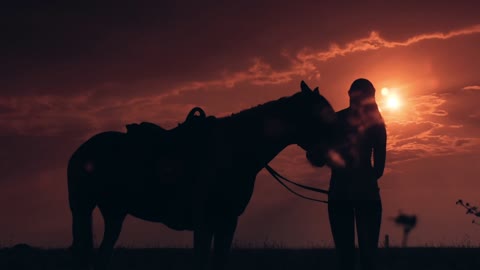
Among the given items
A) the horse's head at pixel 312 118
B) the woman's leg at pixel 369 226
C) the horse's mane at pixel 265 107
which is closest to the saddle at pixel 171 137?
the horse's mane at pixel 265 107

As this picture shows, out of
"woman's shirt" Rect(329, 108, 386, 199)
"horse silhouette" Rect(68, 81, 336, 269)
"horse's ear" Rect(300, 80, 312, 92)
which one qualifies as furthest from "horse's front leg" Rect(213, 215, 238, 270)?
"horse's ear" Rect(300, 80, 312, 92)

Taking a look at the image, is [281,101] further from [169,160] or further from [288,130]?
[169,160]

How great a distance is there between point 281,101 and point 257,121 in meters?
0.49

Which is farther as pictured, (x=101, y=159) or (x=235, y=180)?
(x=101, y=159)

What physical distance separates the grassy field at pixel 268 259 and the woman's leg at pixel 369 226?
5077 millimetres

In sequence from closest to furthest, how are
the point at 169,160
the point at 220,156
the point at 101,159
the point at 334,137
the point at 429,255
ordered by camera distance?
1. the point at 334,137
2. the point at 220,156
3. the point at 169,160
4. the point at 101,159
5. the point at 429,255

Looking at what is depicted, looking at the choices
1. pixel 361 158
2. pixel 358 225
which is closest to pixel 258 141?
pixel 361 158

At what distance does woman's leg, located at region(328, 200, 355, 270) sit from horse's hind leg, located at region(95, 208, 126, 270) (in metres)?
4.44

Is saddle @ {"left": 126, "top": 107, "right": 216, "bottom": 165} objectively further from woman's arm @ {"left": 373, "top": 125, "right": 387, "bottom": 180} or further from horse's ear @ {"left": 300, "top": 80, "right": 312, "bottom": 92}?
woman's arm @ {"left": 373, "top": 125, "right": 387, "bottom": 180}

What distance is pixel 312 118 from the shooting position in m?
9.27

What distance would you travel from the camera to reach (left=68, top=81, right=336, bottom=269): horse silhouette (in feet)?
30.8

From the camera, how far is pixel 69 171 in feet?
40.7

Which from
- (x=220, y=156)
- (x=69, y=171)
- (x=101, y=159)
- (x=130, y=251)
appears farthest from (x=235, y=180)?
(x=130, y=251)

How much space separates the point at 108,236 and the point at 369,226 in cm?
505
